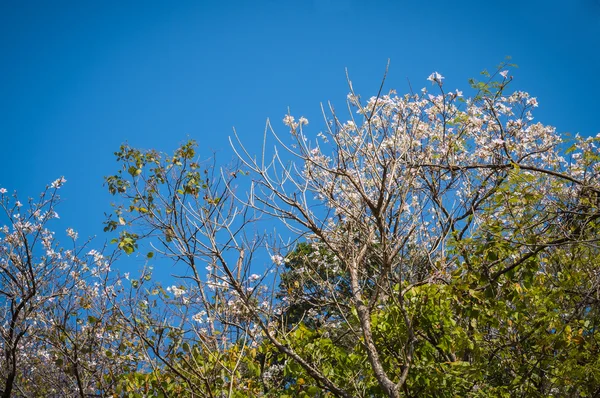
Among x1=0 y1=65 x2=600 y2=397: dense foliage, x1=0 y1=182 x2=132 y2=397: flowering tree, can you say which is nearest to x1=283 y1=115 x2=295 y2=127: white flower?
x1=0 y1=65 x2=600 y2=397: dense foliage

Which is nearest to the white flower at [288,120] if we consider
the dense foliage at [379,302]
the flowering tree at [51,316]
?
the dense foliage at [379,302]

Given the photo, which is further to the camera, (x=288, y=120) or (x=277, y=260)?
(x=288, y=120)

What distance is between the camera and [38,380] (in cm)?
739

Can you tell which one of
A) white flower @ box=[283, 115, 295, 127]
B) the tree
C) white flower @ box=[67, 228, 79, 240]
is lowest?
the tree

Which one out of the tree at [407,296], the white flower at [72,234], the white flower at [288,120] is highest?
the white flower at [72,234]

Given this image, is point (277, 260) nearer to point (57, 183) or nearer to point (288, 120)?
point (288, 120)

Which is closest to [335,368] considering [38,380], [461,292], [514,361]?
[461,292]

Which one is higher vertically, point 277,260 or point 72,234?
point 72,234

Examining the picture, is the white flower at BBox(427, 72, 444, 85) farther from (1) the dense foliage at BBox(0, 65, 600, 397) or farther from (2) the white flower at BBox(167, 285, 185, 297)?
(2) the white flower at BBox(167, 285, 185, 297)

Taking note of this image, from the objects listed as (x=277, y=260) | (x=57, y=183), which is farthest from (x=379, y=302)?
(x=57, y=183)

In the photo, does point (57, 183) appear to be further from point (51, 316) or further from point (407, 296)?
point (407, 296)

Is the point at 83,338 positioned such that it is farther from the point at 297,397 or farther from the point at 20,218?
the point at 297,397

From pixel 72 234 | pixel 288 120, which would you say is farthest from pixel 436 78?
pixel 72 234

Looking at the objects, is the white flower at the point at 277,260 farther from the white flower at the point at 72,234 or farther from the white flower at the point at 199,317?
the white flower at the point at 72,234
